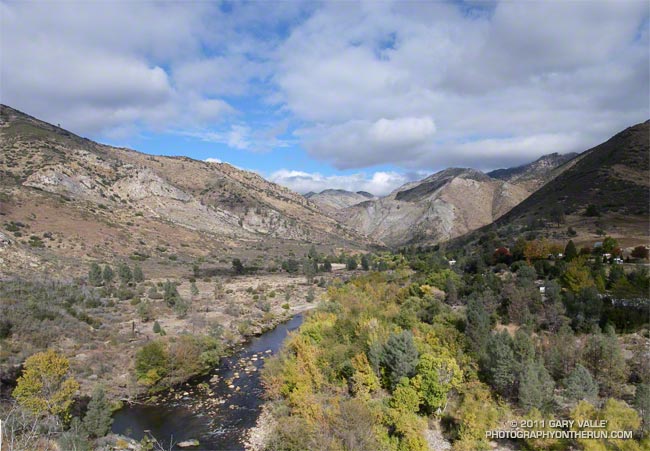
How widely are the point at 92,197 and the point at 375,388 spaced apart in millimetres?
98905

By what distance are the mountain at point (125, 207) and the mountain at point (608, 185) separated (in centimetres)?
7049

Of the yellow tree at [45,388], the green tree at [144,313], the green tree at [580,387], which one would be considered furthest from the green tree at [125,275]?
the green tree at [580,387]

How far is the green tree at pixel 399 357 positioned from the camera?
1036 inches

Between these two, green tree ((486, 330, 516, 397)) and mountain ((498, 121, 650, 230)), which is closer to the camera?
green tree ((486, 330, 516, 397))

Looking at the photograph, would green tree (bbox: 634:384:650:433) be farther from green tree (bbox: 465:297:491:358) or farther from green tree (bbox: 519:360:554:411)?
green tree (bbox: 465:297:491:358)

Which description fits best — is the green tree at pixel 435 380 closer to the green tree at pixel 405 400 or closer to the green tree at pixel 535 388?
the green tree at pixel 405 400

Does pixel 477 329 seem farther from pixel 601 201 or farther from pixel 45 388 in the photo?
pixel 601 201

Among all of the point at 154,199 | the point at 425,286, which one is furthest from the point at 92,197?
the point at 425,286

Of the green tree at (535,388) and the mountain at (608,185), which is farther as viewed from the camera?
the mountain at (608,185)

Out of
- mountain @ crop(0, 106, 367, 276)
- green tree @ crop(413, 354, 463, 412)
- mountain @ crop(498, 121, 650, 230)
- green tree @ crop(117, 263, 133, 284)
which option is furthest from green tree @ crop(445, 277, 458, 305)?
mountain @ crop(0, 106, 367, 276)

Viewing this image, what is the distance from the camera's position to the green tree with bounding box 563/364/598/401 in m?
22.1

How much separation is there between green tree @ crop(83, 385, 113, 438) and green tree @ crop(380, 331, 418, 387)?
673 inches

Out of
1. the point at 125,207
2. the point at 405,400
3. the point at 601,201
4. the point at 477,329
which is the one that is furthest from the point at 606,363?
the point at 125,207

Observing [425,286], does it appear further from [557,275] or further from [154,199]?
[154,199]
